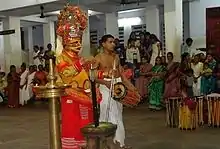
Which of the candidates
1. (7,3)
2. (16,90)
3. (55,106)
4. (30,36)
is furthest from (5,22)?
(55,106)

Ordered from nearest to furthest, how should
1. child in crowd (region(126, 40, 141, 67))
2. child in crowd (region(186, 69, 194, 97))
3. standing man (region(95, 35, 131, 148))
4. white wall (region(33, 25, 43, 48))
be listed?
1. standing man (region(95, 35, 131, 148))
2. child in crowd (region(186, 69, 194, 97))
3. child in crowd (region(126, 40, 141, 67))
4. white wall (region(33, 25, 43, 48))

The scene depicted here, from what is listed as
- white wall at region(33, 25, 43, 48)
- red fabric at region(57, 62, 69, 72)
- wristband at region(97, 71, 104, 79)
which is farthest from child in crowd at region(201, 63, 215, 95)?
white wall at region(33, 25, 43, 48)

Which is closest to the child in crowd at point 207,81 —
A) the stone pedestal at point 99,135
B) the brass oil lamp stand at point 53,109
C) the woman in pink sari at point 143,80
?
the woman in pink sari at point 143,80

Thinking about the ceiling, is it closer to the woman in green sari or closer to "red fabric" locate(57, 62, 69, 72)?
the woman in green sari

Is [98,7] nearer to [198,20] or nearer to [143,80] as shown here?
[198,20]

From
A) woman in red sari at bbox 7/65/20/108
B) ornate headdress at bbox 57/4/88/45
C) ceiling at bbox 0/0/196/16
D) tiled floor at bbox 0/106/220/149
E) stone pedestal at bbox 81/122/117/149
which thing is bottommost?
tiled floor at bbox 0/106/220/149

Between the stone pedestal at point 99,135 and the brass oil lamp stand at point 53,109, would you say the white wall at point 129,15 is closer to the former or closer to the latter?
the stone pedestal at point 99,135

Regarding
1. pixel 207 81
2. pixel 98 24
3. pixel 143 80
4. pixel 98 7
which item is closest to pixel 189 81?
pixel 207 81

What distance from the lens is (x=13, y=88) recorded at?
447 inches

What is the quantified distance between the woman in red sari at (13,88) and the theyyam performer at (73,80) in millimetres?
8462

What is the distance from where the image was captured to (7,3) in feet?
39.1

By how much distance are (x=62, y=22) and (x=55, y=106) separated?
5.02 feet

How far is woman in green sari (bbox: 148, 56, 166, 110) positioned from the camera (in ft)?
28.6

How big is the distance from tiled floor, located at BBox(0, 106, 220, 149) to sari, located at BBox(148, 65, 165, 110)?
336 mm
